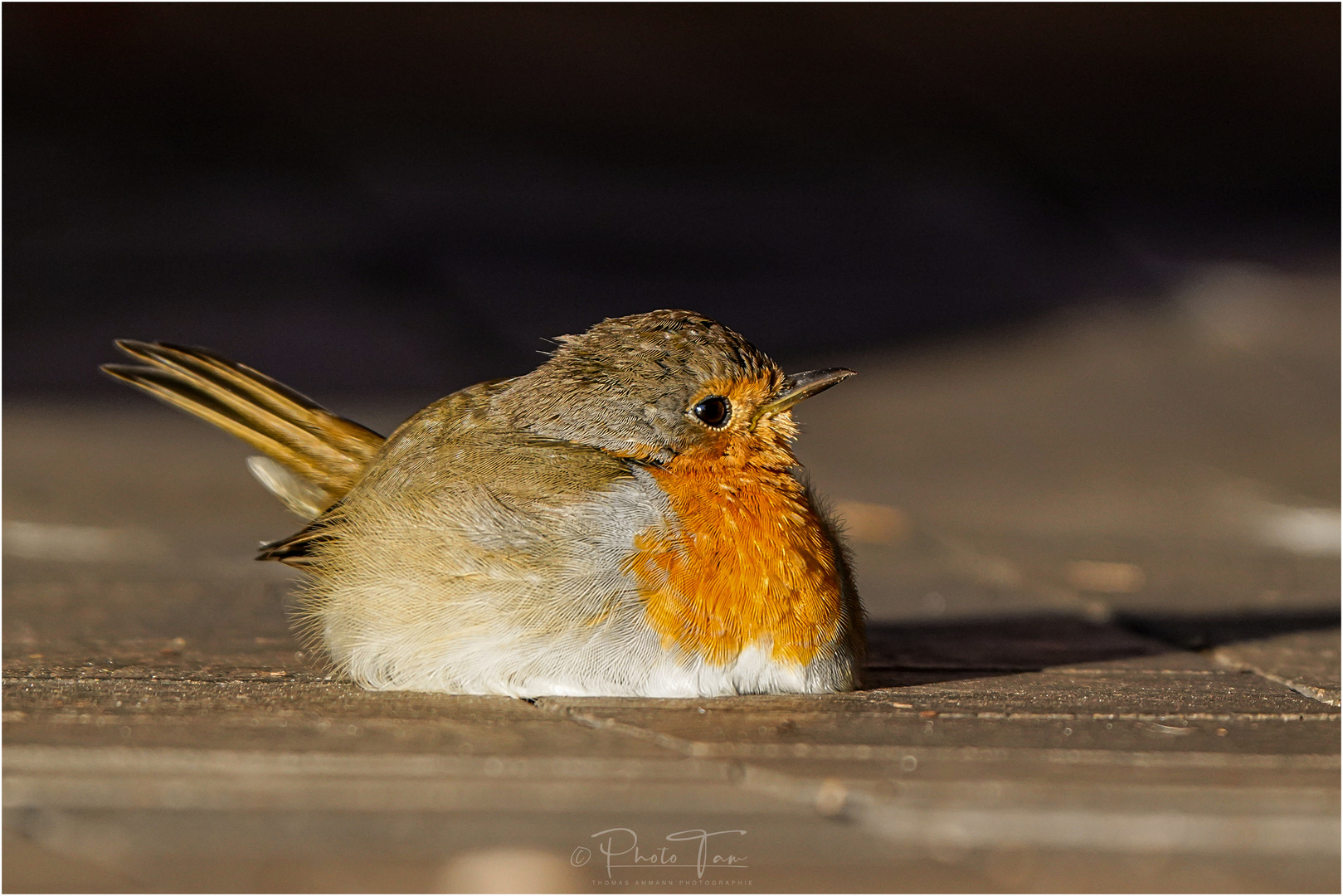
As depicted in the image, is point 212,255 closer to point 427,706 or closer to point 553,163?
point 553,163

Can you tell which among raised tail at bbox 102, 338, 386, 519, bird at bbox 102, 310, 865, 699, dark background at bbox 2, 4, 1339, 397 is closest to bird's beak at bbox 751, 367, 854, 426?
bird at bbox 102, 310, 865, 699

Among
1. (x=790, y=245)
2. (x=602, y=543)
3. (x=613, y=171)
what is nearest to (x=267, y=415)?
(x=602, y=543)

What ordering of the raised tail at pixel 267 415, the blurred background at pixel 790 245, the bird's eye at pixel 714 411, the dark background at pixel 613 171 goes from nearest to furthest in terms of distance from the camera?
the bird's eye at pixel 714 411
the raised tail at pixel 267 415
the blurred background at pixel 790 245
the dark background at pixel 613 171

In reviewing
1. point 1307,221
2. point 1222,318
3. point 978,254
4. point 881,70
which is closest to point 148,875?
point 1222,318

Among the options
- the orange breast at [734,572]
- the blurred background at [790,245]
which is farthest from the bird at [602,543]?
the blurred background at [790,245]

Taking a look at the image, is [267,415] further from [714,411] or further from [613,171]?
[613,171]

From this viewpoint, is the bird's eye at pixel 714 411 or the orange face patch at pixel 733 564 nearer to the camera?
the orange face patch at pixel 733 564

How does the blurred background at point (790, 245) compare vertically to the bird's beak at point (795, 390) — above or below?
above

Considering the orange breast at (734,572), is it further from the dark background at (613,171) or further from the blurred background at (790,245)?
the dark background at (613,171)
